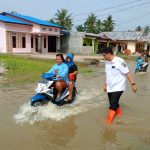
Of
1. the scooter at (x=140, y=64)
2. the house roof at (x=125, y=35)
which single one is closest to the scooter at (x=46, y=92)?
the scooter at (x=140, y=64)

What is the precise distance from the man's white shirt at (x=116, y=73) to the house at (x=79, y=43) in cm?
3423

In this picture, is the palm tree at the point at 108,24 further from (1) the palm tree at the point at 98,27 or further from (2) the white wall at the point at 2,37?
(2) the white wall at the point at 2,37

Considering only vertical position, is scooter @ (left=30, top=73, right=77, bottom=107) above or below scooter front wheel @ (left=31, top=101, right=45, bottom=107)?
above

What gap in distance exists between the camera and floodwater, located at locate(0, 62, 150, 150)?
4965 millimetres

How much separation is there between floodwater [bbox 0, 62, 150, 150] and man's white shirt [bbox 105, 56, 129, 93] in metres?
0.89

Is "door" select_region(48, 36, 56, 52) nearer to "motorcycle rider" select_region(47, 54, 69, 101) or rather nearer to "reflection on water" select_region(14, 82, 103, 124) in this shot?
"reflection on water" select_region(14, 82, 103, 124)

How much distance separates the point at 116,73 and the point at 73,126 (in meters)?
1.48

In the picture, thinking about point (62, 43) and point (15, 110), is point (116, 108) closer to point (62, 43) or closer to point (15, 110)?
point (15, 110)

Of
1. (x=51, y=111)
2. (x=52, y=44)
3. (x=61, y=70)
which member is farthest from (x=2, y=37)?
(x=51, y=111)

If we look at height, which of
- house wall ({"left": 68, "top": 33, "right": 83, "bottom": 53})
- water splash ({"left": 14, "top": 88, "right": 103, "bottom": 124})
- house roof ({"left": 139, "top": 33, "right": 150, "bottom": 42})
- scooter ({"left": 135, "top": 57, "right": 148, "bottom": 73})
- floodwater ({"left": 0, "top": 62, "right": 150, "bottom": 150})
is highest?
house roof ({"left": 139, "top": 33, "right": 150, "bottom": 42})

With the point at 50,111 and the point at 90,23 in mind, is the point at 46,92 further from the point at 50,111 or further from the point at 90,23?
the point at 90,23

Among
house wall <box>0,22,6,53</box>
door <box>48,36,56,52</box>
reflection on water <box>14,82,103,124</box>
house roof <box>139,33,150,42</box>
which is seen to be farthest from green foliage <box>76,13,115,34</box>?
reflection on water <box>14,82,103,124</box>

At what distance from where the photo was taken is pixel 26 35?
34.2m

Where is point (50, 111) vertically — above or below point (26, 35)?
below
